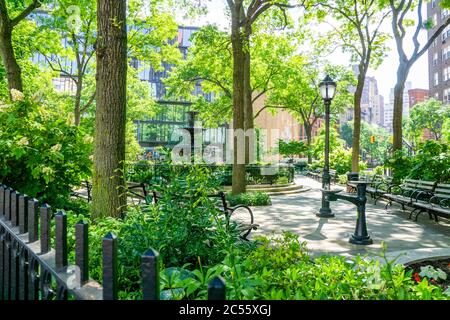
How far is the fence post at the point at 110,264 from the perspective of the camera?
57.0 inches

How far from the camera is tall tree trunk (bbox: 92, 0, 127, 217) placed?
19.5 ft

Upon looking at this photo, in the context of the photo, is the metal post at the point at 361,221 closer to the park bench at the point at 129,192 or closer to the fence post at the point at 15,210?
the park bench at the point at 129,192

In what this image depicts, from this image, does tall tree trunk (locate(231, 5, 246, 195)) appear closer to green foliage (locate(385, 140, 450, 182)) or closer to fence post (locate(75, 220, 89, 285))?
green foliage (locate(385, 140, 450, 182))

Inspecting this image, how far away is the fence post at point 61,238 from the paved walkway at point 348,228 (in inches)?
228

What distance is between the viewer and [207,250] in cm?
339

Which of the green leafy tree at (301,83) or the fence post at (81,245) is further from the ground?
the green leafy tree at (301,83)

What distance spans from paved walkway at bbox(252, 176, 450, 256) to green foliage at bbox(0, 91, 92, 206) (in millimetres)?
3784

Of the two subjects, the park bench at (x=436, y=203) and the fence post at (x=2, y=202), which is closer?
the fence post at (x=2, y=202)

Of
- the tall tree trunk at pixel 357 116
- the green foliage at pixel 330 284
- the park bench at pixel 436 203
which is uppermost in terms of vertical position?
the tall tree trunk at pixel 357 116

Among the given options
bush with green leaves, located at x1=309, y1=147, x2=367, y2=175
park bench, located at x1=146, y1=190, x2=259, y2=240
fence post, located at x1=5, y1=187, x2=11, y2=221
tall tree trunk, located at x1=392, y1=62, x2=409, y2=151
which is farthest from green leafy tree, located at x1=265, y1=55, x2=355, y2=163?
fence post, located at x1=5, y1=187, x2=11, y2=221

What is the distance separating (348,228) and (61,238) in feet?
29.4

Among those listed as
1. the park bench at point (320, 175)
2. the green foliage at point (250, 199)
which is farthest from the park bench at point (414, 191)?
the park bench at point (320, 175)

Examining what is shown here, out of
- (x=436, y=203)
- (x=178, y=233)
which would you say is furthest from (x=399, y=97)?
(x=178, y=233)
